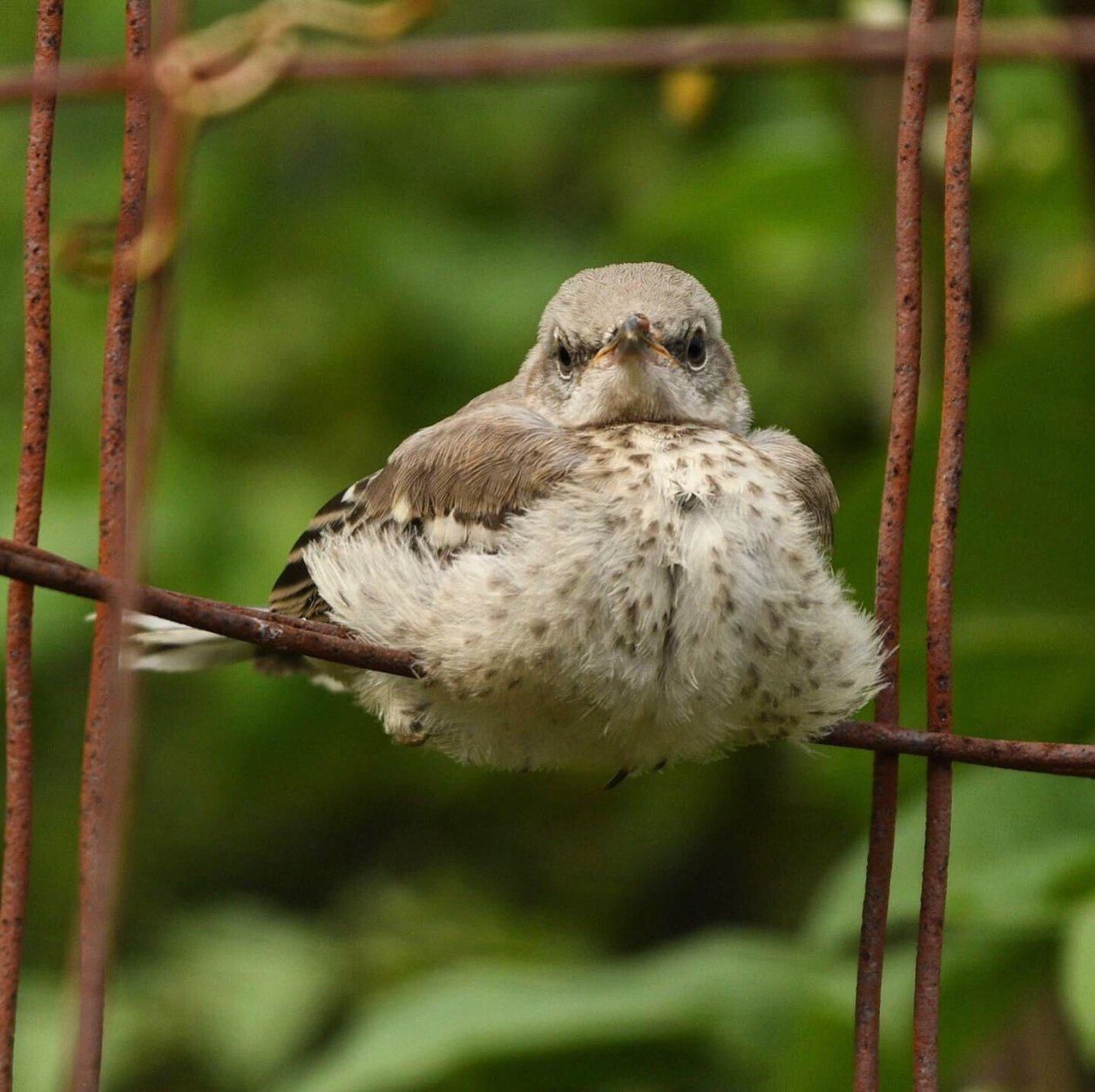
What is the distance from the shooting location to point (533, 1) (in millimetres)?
6539

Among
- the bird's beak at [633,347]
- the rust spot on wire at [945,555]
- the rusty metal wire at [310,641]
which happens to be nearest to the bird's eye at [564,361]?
the bird's beak at [633,347]

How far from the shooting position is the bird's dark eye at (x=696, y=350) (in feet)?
11.4

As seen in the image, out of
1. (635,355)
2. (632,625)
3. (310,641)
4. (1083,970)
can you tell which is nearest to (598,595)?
(632,625)

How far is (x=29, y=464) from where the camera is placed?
204cm

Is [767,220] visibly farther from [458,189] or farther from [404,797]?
[404,797]

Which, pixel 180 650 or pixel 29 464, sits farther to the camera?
pixel 180 650

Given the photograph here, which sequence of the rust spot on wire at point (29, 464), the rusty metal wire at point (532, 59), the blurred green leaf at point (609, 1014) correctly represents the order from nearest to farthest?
the rusty metal wire at point (532, 59)
the rust spot on wire at point (29, 464)
the blurred green leaf at point (609, 1014)

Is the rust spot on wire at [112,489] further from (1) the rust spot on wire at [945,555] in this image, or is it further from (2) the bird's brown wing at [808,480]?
(2) the bird's brown wing at [808,480]

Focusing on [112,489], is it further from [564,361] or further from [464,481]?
[564,361]

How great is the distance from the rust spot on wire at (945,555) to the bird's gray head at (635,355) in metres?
0.94

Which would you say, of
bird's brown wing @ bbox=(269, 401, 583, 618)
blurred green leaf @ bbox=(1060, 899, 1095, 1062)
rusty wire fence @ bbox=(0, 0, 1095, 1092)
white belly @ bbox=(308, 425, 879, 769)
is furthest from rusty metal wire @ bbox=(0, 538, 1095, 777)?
blurred green leaf @ bbox=(1060, 899, 1095, 1062)

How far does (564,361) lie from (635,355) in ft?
1.07

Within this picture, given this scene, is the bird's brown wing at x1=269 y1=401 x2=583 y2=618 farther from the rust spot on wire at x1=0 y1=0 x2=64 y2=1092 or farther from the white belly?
the rust spot on wire at x1=0 y1=0 x2=64 y2=1092

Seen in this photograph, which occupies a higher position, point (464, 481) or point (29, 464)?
point (464, 481)
